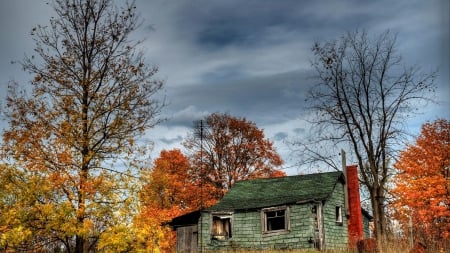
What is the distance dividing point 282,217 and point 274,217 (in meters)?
2.19

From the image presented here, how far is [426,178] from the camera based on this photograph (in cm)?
3256

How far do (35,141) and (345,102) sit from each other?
21.4 meters

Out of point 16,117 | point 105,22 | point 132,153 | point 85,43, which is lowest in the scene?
point 132,153

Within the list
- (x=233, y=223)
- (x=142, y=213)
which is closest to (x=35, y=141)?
(x=142, y=213)

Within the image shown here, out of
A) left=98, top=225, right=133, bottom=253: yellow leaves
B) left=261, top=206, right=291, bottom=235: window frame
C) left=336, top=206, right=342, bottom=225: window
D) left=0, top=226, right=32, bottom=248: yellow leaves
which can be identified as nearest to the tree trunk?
left=336, top=206, right=342, bottom=225: window

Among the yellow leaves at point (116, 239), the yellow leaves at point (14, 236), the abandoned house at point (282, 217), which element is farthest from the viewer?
the abandoned house at point (282, 217)

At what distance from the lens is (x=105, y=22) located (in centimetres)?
1720

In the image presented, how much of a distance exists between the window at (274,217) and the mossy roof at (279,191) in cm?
39

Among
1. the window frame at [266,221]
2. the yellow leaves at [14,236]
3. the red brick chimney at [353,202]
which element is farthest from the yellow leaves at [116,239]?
the red brick chimney at [353,202]

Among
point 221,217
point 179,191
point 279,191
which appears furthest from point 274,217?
point 179,191

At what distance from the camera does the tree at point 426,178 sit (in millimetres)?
31922

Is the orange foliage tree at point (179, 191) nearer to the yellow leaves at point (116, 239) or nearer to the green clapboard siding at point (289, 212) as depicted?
the green clapboard siding at point (289, 212)

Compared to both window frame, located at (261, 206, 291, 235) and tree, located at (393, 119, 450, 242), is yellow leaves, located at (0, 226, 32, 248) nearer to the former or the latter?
window frame, located at (261, 206, 291, 235)

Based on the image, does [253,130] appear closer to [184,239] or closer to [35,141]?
[184,239]
